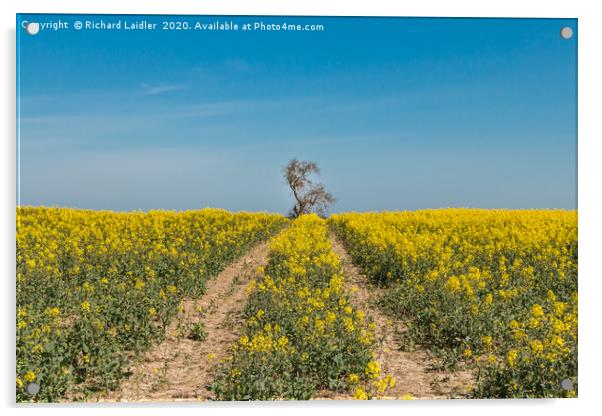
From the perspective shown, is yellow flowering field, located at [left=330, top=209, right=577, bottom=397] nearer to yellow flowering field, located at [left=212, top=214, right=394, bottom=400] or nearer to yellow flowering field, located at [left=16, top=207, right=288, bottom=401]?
yellow flowering field, located at [left=212, top=214, right=394, bottom=400]

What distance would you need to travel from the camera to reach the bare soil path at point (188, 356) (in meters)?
7.45

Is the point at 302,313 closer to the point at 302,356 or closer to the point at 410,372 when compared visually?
the point at 302,356

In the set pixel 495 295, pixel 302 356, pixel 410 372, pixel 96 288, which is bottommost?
pixel 410 372

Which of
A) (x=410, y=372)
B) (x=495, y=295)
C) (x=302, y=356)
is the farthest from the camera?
(x=495, y=295)

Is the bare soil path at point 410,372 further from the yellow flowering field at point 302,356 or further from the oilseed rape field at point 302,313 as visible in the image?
the yellow flowering field at point 302,356

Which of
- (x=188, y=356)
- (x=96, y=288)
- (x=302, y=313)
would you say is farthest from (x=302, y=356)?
(x=96, y=288)

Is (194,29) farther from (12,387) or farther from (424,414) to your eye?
(424,414)

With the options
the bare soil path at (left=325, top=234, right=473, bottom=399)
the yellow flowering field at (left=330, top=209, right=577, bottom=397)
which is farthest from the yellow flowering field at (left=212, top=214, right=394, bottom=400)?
the yellow flowering field at (left=330, top=209, right=577, bottom=397)

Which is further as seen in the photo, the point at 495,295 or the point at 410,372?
the point at 495,295

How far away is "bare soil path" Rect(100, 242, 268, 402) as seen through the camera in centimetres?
745

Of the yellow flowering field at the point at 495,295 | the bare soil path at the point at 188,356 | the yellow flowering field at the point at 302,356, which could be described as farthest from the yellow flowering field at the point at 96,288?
the yellow flowering field at the point at 495,295

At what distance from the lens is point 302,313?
9.19m

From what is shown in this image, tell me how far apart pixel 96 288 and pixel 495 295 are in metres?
6.69

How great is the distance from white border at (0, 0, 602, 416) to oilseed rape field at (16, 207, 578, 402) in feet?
0.76
